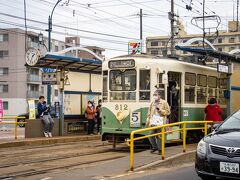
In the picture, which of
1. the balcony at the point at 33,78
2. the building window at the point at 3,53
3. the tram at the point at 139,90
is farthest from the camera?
the balcony at the point at 33,78

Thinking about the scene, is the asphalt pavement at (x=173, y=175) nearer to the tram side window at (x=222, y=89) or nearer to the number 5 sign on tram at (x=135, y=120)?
the number 5 sign on tram at (x=135, y=120)

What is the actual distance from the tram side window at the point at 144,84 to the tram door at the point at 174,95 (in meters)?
1.04

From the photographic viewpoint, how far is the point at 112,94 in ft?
53.0

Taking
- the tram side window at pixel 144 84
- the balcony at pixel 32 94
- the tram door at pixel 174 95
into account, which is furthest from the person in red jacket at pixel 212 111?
the balcony at pixel 32 94

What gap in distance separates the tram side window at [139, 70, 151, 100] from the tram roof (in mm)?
4985

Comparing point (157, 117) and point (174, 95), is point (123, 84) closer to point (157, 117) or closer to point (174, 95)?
point (174, 95)

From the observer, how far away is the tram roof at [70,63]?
1956cm

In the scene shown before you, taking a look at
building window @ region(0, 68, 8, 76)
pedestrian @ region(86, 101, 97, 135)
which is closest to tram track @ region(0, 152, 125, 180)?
pedestrian @ region(86, 101, 97, 135)

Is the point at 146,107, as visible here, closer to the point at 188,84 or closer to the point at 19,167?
the point at 188,84

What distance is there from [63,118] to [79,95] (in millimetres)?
1978

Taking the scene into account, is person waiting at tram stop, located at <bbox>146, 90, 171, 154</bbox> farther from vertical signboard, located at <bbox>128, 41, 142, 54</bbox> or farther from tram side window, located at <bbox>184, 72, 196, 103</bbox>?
vertical signboard, located at <bbox>128, 41, 142, 54</bbox>

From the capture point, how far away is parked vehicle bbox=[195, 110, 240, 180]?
8.30 m

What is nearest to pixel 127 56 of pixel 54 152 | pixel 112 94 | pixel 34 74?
pixel 112 94

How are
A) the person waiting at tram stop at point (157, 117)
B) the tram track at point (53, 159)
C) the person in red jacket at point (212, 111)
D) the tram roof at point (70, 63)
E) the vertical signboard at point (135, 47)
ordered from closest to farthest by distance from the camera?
the tram track at point (53, 159) < the person waiting at tram stop at point (157, 117) < the person in red jacket at point (212, 111) < the tram roof at point (70, 63) < the vertical signboard at point (135, 47)
